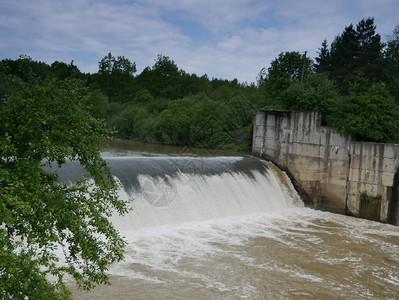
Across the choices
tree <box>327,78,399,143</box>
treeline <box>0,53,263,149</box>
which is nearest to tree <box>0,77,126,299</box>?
treeline <box>0,53,263,149</box>

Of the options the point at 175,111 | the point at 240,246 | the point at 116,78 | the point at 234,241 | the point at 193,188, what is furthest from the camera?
the point at 116,78

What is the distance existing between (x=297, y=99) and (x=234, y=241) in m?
8.73

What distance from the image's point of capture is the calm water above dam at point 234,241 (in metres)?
7.75

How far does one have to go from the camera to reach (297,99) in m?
17.2

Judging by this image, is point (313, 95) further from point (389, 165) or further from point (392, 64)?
point (392, 64)

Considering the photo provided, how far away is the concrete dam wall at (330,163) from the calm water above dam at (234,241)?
0.70m

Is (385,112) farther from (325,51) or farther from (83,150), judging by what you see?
(325,51)

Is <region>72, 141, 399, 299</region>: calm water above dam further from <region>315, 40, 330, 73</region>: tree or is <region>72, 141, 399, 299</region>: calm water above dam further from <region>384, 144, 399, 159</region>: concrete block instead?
<region>315, 40, 330, 73</region>: tree

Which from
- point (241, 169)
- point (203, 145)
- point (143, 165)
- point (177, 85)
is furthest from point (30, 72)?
point (177, 85)

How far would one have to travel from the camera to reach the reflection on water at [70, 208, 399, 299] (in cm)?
752

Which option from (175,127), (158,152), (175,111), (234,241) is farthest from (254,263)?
(175,111)

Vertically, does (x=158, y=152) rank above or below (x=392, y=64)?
below

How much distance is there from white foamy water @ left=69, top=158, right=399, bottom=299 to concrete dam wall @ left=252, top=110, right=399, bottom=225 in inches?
29.2

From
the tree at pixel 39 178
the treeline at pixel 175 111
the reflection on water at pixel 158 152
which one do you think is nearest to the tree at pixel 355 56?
the treeline at pixel 175 111
